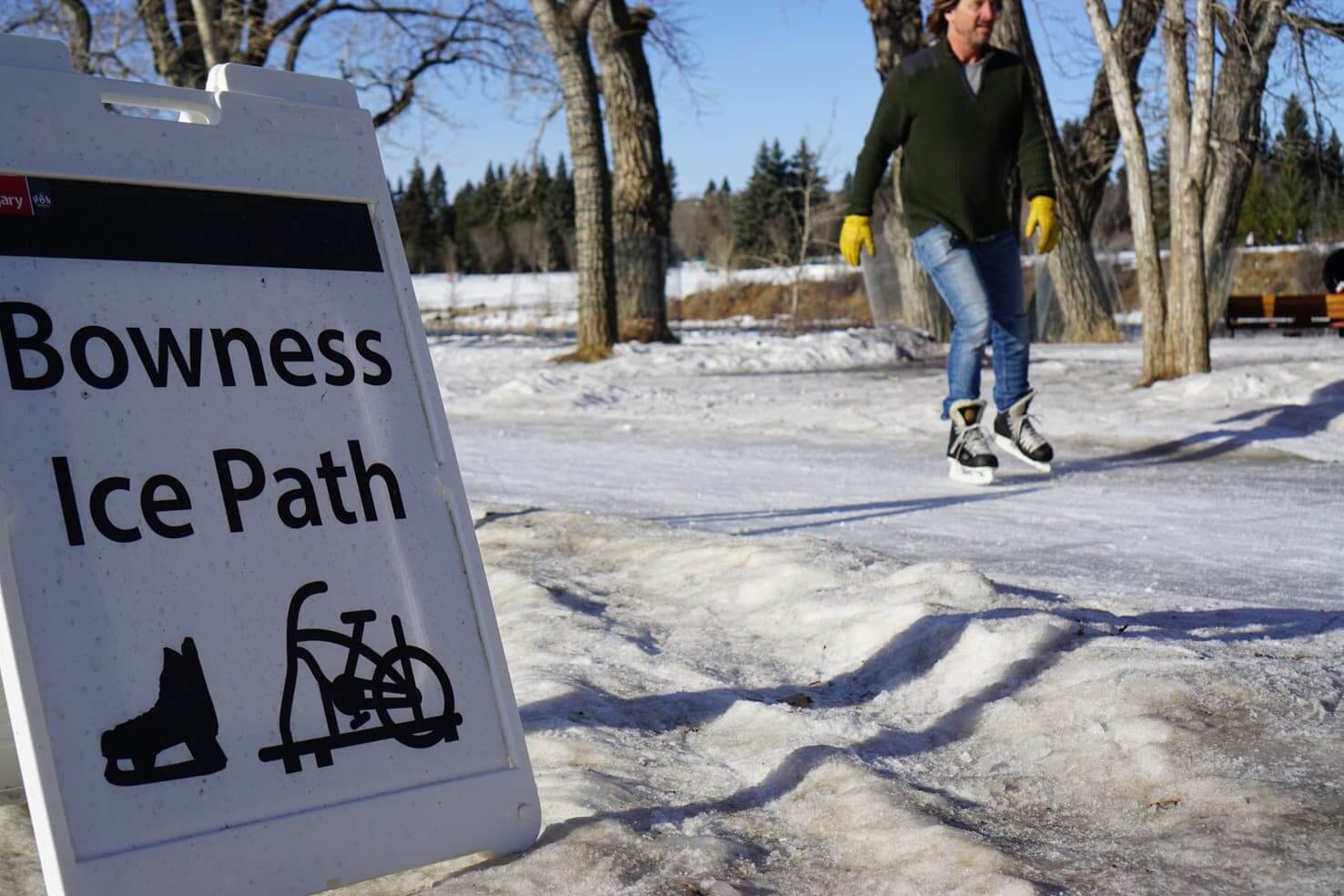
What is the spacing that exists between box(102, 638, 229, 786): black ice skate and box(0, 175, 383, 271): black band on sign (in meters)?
0.64

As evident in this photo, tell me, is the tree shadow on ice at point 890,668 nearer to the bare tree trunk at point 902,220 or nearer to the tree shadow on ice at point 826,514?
the tree shadow on ice at point 826,514

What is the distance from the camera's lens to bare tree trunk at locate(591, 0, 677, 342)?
16344mm

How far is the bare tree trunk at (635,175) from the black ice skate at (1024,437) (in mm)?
9849

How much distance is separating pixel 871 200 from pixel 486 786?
4.74 m

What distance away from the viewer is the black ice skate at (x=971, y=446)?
6.27 m

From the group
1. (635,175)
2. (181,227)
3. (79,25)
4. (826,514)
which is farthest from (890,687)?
(79,25)

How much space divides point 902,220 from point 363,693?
17283mm

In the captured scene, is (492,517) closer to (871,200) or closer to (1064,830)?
(871,200)

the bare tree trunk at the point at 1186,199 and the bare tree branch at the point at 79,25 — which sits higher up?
the bare tree branch at the point at 79,25

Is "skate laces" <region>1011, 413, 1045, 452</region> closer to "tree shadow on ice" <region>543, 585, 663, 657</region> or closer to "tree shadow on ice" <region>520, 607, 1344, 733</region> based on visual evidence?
"tree shadow on ice" <region>520, 607, 1344, 733</region>

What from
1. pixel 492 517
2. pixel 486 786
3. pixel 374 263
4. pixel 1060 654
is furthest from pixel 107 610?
pixel 492 517

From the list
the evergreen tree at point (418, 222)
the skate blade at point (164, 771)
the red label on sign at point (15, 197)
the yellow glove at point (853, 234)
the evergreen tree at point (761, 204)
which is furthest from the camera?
the evergreen tree at point (418, 222)

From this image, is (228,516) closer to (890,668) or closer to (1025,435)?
(890,668)

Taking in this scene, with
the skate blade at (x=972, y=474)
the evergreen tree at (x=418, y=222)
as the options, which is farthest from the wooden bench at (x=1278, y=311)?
the evergreen tree at (x=418, y=222)
